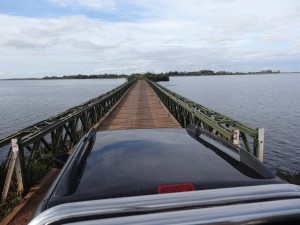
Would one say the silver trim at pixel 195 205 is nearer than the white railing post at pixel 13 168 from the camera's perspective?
Yes

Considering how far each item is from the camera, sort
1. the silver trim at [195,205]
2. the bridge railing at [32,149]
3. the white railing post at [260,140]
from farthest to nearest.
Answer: the white railing post at [260,140], the bridge railing at [32,149], the silver trim at [195,205]

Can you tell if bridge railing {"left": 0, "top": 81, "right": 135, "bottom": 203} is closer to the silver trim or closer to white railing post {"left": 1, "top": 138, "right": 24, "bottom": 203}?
white railing post {"left": 1, "top": 138, "right": 24, "bottom": 203}

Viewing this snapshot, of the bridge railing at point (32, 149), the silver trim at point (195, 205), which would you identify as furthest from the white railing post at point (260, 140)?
the silver trim at point (195, 205)

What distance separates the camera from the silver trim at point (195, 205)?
151 cm

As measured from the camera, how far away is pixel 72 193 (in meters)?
2.07

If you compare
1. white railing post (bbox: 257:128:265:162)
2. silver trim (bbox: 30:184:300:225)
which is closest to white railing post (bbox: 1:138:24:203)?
white railing post (bbox: 257:128:265:162)

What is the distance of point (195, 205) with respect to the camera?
1551mm

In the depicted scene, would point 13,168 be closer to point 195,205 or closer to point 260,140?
point 260,140

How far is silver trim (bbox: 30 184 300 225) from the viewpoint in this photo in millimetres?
1507

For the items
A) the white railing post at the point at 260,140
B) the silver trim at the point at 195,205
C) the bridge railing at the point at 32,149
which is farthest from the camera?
the white railing post at the point at 260,140

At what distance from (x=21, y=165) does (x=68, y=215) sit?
4880mm

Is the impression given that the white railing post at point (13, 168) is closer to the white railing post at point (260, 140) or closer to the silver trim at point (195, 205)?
the white railing post at point (260, 140)

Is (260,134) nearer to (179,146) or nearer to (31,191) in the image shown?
(179,146)

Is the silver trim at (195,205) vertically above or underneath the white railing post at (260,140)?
above
